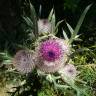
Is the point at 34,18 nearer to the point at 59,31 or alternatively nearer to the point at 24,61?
the point at 24,61

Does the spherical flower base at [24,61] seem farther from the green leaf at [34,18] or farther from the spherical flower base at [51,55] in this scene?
the green leaf at [34,18]

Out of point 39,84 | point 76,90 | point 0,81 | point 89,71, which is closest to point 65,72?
point 76,90

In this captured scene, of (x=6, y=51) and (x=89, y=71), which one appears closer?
(x=6, y=51)

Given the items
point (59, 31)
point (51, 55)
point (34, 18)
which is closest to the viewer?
point (51, 55)

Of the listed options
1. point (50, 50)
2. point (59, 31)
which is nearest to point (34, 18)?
point (50, 50)

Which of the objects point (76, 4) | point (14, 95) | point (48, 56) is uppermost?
point (76, 4)

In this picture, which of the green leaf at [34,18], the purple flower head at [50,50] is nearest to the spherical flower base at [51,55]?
the purple flower head at [50,50]

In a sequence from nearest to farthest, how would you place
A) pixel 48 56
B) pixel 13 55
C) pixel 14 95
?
pixel 48 56 < pixel 13 55 < pixel 14 95

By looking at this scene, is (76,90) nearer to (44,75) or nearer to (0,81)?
(44,75)
